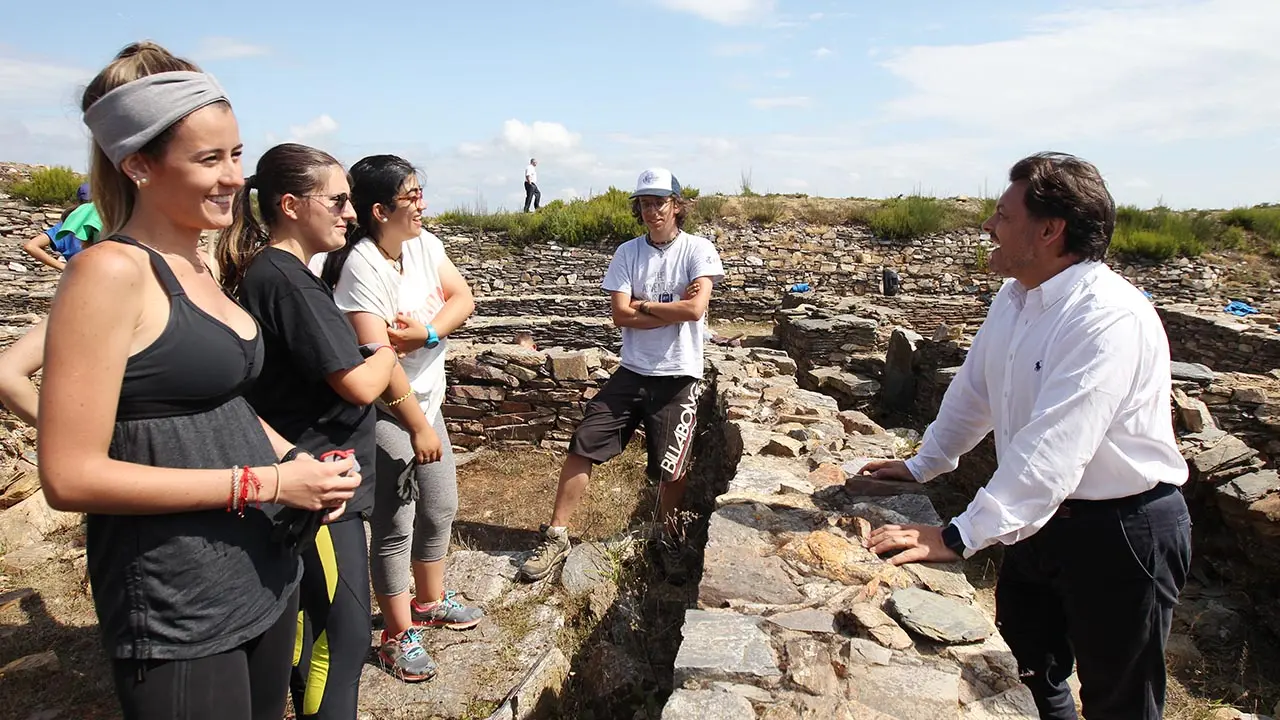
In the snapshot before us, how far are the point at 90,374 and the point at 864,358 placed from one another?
25.1 ft

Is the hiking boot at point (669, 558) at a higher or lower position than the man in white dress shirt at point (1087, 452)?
lower

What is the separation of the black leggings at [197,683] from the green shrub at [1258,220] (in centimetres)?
2161

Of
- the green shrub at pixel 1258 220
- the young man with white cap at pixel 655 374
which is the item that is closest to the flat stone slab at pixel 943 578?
the young man with white cap at pixel 655 374

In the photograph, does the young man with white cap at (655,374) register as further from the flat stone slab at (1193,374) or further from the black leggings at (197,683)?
the flat stone slab at (1193,374)

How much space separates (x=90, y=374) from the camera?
1127 mm

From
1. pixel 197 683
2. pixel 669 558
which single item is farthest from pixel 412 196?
pixel 669 558

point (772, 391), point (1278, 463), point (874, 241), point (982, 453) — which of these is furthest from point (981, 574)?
point (874, 241)

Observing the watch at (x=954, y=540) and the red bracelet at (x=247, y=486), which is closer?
the red bracelet at (x=247, y=486)

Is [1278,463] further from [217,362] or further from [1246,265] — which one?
[1246,265]

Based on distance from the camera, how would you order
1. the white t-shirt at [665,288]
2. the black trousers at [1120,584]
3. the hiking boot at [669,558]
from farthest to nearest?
the white t-shirt at [665,288]
the hiking boot at [669,558]
the black trousers at [1120,584]

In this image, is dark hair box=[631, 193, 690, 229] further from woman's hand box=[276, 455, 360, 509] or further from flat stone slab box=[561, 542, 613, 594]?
woman's hand box=[276, 455, 360, 509]

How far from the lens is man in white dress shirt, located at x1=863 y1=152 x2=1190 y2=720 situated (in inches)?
70.2

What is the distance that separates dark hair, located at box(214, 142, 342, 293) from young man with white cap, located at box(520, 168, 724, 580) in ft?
5.73

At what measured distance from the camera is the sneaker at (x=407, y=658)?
9.12ft
